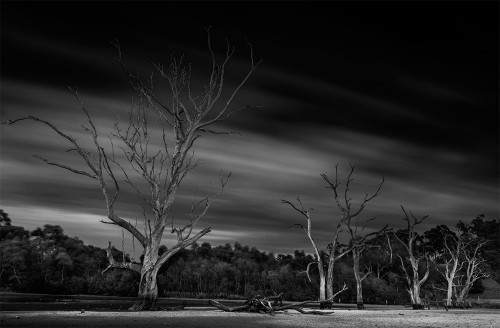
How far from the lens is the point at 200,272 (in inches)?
4375

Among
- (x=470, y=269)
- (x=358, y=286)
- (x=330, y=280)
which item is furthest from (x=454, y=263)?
(x=330, y=280)

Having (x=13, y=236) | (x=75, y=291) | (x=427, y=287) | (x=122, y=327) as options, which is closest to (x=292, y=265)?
(x=427, y=287)

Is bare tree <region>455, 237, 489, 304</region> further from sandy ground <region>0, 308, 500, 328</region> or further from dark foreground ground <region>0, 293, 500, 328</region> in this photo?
sandy ground <region>0, 308, 500, 328</region>

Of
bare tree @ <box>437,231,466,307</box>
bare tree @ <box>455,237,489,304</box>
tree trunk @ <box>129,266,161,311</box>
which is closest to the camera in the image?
tree trunk @ <box>129,266,161,311</box>

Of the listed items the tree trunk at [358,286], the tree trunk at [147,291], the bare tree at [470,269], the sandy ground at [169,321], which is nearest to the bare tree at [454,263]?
the bare tree at [470,269]

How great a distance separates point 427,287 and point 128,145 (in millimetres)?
79892

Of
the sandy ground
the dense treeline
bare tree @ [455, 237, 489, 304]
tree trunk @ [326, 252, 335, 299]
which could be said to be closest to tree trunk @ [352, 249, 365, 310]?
tree trunk @ [326, 252, 335, 299]

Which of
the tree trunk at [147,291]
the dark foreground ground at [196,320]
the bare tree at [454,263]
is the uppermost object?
the bare tree at [454,263]

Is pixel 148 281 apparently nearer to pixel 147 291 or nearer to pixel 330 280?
pixel 147 291

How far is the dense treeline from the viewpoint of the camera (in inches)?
3290

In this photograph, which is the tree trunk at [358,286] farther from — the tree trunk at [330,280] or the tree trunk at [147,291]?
the tree trunk at [147,291]

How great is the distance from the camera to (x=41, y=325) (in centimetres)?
1527

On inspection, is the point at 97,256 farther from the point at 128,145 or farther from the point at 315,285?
the point at 128,145

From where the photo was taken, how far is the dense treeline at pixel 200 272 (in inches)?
3290
